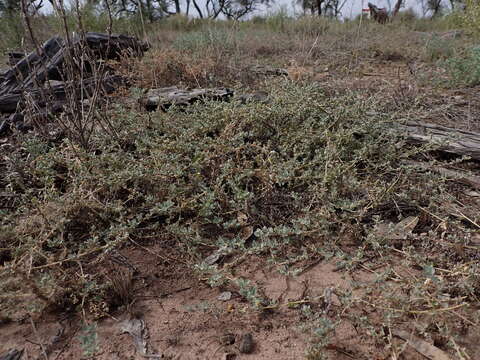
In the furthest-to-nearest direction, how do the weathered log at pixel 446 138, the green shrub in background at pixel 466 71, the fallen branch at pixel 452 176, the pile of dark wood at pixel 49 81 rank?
the green shrub in background at pixel 466 71
the pile of dark wood at pixel 49 81
the weathered log at pixel 446 138
the fallen branch at pixel 452 176

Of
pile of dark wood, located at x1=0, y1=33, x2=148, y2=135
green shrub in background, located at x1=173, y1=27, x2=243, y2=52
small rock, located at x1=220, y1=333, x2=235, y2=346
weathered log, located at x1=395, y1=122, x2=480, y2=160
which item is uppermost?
green shrub in background, located at x1=173, y1=27, x2=243, y2=52

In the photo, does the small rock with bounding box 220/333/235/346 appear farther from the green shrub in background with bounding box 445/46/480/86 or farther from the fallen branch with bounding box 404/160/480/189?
the green shrub in background with bounding box 445/46/480/86

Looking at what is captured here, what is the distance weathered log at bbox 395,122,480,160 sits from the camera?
7.63 feet

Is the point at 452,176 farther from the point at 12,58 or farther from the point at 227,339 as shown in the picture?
the point at 12,58

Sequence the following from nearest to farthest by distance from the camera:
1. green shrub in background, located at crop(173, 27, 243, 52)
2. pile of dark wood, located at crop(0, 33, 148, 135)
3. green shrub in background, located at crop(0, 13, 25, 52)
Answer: pile of dark wood, located at crop(0, 33, 148, 135) < green shrub in background, located at crop(173, 27, 243, 52) < green shrub in background, located at crop(0, 13, 25, 52)

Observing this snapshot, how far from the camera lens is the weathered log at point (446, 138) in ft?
7.63

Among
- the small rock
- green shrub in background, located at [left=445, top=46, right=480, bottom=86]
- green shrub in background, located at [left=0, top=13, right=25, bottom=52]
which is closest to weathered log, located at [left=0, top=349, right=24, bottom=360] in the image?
the small rock

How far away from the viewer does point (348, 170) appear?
2102 millimetres

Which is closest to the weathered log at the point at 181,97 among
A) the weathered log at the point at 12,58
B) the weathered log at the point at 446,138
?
the weathered log at the point at 12,58

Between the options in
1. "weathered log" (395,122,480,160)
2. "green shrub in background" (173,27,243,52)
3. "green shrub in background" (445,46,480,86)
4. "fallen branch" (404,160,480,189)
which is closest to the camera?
"fallen branch" (404,160,480,189)

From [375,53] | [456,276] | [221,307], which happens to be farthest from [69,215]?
[375,53]

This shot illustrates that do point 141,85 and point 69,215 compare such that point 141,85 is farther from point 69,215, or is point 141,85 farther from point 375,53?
point 375,53

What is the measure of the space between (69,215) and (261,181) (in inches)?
44.8

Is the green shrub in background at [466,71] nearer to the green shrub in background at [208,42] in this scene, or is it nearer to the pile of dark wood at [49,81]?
the green shrub in background at [208,42]
